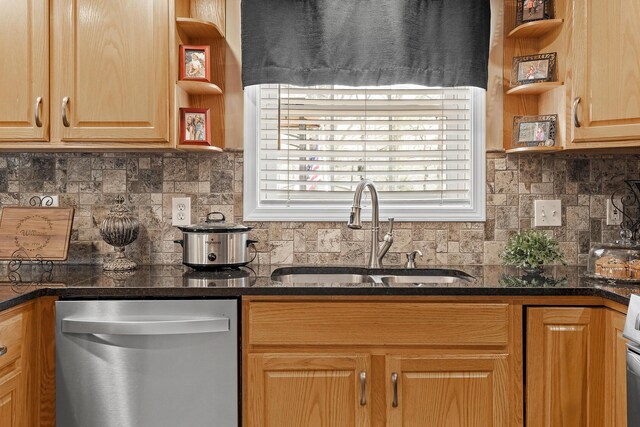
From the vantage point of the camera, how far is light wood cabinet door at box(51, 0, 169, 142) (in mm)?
2281

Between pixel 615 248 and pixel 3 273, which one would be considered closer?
pixel 615 248

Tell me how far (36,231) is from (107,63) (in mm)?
767

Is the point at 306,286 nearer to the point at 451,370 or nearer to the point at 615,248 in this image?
the point at 451,370

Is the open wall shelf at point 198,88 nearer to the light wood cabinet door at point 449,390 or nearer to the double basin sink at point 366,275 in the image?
the double basin sink at point 366,275

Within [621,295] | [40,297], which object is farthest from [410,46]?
[40,297]

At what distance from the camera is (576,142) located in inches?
89.6

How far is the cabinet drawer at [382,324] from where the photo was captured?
1990mm

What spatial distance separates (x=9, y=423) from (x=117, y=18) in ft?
4.89

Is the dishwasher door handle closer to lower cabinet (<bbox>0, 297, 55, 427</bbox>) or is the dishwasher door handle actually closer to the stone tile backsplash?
lower cabinet (<bbox>0, 297, 55, 427</bbox>)

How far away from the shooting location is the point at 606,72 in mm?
2166

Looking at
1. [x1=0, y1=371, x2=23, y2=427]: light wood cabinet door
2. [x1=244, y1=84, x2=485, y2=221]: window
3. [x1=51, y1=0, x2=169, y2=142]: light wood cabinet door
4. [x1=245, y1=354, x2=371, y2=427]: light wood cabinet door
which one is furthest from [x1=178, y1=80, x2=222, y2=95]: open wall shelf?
[x1=0, y1=371, x2=23, y2=427]: light wood cabinet door

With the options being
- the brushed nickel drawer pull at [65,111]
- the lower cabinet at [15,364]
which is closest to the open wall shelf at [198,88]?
the brushed nickel drawer pull at [65,111]

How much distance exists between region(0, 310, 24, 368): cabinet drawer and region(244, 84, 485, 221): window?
44.3 inches

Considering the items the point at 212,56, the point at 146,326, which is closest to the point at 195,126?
the point at 212,56
